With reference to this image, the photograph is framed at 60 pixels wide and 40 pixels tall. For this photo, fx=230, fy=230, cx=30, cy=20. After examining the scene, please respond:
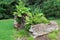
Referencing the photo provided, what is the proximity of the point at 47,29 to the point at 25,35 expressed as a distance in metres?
0.99

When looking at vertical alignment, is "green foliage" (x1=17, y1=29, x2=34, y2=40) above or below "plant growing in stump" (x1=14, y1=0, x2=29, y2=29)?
below

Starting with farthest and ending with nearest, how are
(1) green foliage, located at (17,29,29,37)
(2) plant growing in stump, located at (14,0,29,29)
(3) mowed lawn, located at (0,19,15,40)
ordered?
(2) plant growing in stump, located at (14,0,29,29)
(3) mowed lawn, located at (0,19,15,40)
(1) green foliage, located at (17,29,29,37)

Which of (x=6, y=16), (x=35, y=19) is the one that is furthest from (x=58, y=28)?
(x=6, y=16)

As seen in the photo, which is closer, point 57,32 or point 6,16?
point 57,32

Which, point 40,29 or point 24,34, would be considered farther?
point 24,34

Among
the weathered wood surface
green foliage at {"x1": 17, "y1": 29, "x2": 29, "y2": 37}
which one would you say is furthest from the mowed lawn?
the weathered wood surface

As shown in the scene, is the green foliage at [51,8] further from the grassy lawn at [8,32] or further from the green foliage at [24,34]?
the green foliage at [24,34]

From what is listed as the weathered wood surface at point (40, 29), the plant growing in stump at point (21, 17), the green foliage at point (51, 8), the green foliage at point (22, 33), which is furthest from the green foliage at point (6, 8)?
the weathered wood surface at point (40, 29)

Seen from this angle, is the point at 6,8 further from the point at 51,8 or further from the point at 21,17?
the point at 21,17

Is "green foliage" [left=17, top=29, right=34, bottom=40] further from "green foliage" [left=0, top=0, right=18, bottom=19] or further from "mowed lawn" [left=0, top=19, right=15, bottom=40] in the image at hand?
"green foliage" [left=0, top=0, right=18, bottom=19]

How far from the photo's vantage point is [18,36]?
10078 millimetres

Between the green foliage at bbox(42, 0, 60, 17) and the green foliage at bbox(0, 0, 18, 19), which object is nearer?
the green foliage at bbox(42, 0, 60, 17)

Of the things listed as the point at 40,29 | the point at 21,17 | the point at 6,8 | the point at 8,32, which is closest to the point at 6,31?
the point at 8,32

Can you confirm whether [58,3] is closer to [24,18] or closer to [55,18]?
[55,18]
